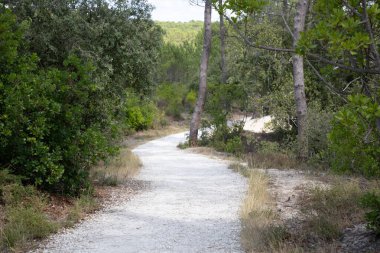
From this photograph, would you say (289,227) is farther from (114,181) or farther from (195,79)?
(195,79)

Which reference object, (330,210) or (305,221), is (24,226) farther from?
(330,210)

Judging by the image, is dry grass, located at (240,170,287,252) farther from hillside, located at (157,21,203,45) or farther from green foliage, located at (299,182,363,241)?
hillside, located at (157,21,203,45)

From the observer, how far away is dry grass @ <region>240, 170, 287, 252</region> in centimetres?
523

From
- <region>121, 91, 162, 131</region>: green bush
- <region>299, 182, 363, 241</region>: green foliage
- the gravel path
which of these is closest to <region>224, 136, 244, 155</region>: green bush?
the gravel path

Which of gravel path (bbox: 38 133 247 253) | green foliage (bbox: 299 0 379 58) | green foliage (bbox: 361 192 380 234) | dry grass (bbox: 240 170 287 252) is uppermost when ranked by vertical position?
green foliage (bbox: 299 0 379 58)

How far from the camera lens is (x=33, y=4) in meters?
9.41

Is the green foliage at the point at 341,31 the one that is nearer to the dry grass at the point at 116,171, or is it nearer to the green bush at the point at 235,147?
the dry grass at the point at 116,171

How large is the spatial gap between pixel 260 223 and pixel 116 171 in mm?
6662

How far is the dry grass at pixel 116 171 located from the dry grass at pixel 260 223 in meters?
3.24

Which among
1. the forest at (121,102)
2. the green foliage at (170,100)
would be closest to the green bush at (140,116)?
the green foliage at (170,100)

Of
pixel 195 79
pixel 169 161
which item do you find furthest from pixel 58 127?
pixel 195 79

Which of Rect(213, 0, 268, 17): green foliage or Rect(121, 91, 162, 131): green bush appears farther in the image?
Rect(121, 91, 162, 131): green bush

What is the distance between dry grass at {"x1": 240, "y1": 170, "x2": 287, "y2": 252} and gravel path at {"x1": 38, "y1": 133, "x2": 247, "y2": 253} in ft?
0.61

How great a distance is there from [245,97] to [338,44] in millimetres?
16636
